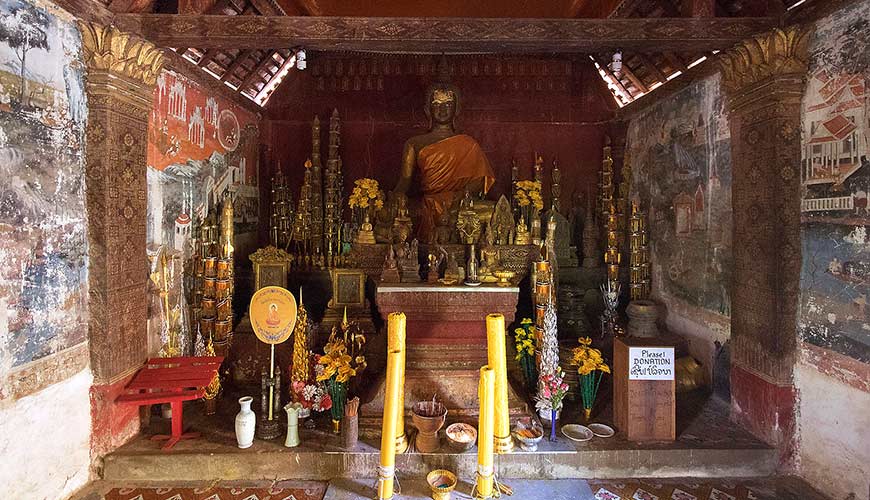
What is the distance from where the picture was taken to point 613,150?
809 cm

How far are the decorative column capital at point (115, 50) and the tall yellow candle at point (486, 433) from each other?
14.2 ft

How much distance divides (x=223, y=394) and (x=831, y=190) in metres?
6.68

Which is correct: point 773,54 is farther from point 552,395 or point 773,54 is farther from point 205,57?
point 205,57

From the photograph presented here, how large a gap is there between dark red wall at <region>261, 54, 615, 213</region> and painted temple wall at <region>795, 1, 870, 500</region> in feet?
15.0

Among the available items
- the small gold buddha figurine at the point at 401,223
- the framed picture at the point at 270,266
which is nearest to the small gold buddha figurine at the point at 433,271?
the small gold buddha figurine at the point at 401,223

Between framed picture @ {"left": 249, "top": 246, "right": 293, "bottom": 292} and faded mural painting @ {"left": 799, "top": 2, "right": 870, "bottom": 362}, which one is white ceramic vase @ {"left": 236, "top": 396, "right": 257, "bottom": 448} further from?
faded mural painting @ {"left": 799, "top": 2, "right": 870, "bottom": 362}

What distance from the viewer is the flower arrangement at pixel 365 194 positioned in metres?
7.01

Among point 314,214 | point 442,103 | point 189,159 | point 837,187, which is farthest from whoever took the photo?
point 314,214

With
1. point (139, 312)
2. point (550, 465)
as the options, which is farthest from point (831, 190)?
point (139, 312)

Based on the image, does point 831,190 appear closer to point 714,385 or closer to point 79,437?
point 714,385

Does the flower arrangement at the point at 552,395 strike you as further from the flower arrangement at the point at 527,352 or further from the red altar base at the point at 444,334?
the flower arrangement at the point at 527,352

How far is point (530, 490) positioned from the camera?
4.10 meters

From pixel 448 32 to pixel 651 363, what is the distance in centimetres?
380

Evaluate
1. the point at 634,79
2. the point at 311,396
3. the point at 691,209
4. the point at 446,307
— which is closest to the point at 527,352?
the point at 446,307
